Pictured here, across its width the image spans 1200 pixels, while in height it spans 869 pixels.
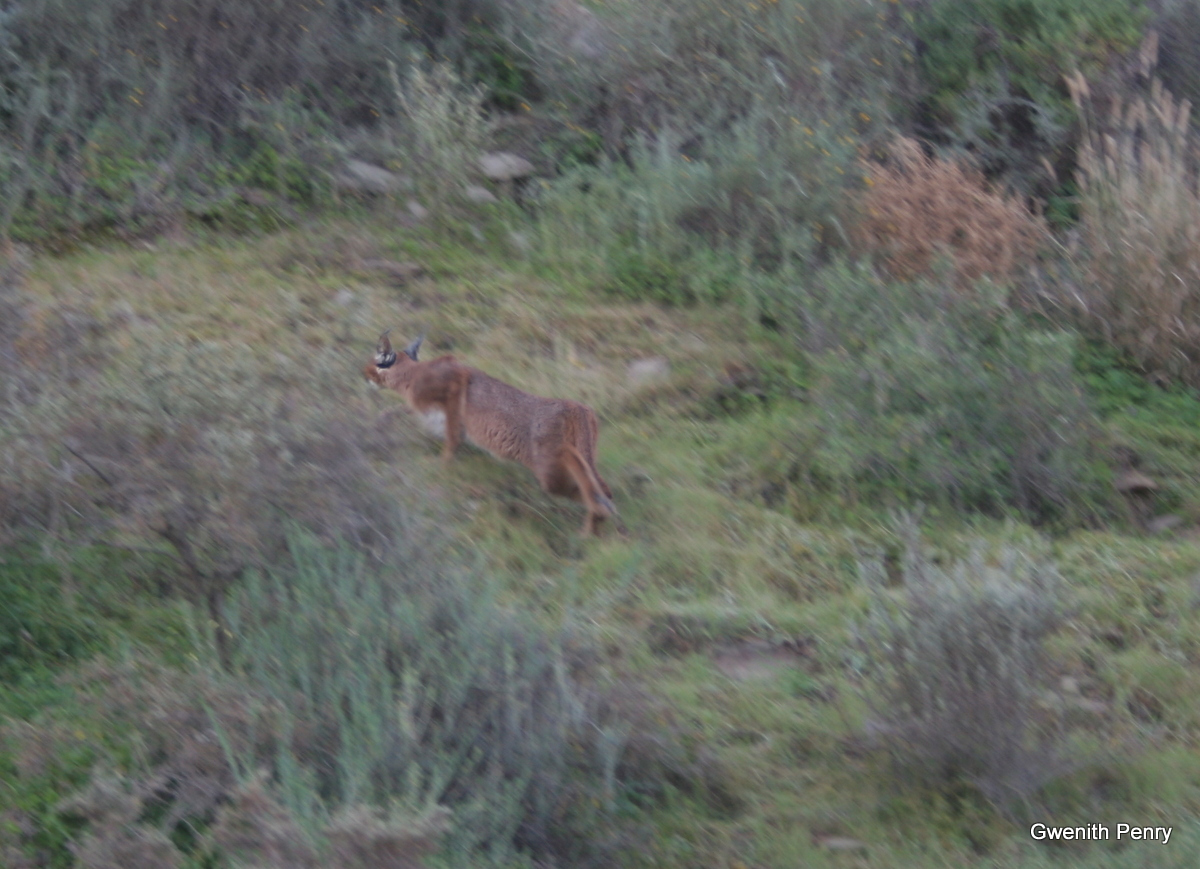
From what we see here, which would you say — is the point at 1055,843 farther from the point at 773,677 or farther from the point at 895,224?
the point at 895,224

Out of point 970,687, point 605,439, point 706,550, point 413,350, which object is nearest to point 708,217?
point 605,439

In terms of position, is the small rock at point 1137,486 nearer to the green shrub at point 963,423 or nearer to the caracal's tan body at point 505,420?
the green shrub at point 963,423

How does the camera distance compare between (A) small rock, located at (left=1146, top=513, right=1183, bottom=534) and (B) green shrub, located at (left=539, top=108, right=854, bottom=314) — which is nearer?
(A) small rock, located at (left=1146, top=513, right=1183, bottom=534)

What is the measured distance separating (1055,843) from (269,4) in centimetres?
821

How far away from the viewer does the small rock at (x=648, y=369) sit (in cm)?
777

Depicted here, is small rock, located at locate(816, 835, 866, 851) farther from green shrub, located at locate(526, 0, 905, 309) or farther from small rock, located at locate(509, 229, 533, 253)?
small rock, located at locate(509, 229, 533, 253)

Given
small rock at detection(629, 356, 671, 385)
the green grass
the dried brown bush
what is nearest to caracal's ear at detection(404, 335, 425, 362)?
the green grass

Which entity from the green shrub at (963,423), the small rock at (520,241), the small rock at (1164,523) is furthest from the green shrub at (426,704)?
the small rock at (520,241)

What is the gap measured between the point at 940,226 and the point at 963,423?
2103 millimetres

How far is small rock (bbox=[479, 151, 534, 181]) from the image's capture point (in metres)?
9.70

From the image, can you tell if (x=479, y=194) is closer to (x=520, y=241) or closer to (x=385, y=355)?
(x=520, y=241)

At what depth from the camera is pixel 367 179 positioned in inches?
376

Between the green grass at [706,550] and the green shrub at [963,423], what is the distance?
202mm

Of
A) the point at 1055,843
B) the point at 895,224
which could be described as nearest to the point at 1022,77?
the point at 895,224
